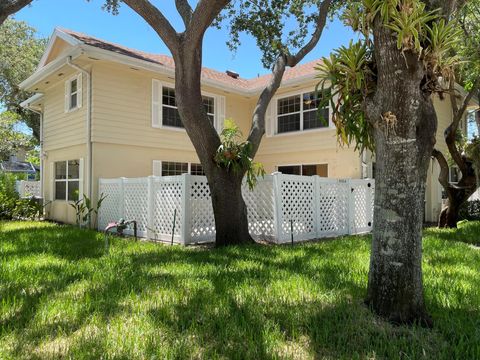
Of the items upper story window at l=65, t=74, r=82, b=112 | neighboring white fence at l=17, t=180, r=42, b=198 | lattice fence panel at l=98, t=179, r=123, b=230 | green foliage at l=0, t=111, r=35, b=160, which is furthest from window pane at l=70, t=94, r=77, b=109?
green foliage at l=0, t=111, r=35, b=160

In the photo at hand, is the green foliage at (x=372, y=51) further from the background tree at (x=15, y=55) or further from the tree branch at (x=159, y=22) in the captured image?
the background tree at (x=15, y=55)

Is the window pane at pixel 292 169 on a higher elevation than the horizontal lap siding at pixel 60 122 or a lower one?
lower

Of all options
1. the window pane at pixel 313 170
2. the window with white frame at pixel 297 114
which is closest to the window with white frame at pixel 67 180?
the window with white frame at pixel 297 114

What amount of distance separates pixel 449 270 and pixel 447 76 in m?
3.18

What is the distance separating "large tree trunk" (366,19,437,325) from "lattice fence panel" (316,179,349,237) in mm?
6595

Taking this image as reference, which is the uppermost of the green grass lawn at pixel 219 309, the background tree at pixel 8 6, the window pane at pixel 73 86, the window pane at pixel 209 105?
the background tree at pixel 8 6

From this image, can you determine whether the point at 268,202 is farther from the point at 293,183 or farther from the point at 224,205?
the point at 224,205

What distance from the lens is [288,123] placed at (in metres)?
14.5

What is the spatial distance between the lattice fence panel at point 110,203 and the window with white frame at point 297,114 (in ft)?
22.5

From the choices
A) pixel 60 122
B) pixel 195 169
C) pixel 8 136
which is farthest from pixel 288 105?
pixel 8 136

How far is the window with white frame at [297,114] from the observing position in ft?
45.1

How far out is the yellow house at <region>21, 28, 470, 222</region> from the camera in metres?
11.3

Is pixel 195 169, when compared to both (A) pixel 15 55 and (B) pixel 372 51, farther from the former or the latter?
(A) pixel 15 55

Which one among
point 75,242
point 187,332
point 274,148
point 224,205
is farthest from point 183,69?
point 274,148
